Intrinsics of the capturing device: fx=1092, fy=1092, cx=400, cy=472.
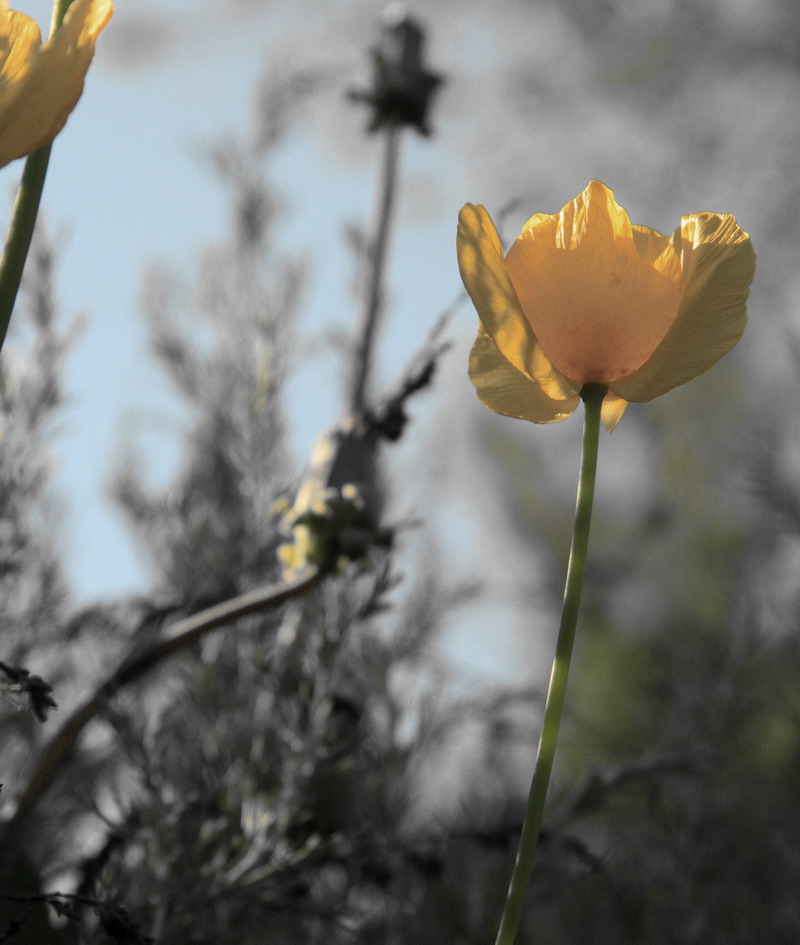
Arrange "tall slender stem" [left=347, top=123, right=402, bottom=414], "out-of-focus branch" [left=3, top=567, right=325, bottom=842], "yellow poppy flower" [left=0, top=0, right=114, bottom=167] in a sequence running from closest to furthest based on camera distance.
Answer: "yellow poppy flower" [left=0, top=0, right=114, bottom=167] → "out-of-focus branch" [left=3, top=567, right=325, bottom=842] → "tall slender stem" [left=347, top=123, right=402, bottom=414]

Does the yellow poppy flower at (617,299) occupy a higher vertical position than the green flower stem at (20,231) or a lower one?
higher

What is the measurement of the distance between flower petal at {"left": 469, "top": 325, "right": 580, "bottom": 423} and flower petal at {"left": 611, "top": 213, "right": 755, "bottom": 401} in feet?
0.06

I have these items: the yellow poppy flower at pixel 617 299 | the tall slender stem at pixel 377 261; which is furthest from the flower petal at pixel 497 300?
the tall slender stem at pixel 377 261

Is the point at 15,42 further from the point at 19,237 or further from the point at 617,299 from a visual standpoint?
the point at 617,299

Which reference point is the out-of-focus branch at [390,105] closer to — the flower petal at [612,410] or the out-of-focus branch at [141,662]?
the out-of-focus branch at [141,662]

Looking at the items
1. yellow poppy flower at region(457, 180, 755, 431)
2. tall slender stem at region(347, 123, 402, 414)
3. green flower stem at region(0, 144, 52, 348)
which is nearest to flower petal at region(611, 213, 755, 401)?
yellow poppy flower at region(457, 180, 755, 431)

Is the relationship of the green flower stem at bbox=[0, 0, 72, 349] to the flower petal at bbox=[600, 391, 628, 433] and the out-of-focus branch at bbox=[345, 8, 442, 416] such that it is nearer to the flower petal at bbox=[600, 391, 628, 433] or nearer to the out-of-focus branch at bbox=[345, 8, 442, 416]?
the flower petal at bbox=[600, 391, 628, 433]

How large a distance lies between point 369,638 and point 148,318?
46 centimetres

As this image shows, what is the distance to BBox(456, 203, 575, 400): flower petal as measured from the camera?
10.0 inches

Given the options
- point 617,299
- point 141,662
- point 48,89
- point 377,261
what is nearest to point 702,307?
point 617,299

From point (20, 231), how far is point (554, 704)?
15cm

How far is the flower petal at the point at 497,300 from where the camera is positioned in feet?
0.83

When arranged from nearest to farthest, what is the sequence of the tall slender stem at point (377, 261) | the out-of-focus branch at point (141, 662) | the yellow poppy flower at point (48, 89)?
the yellow poppy flower at point (48, 89)
the out-of-focus branch at point (141, 662)
the tall slender stem at point (377, 261)

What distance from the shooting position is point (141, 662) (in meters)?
0.46
